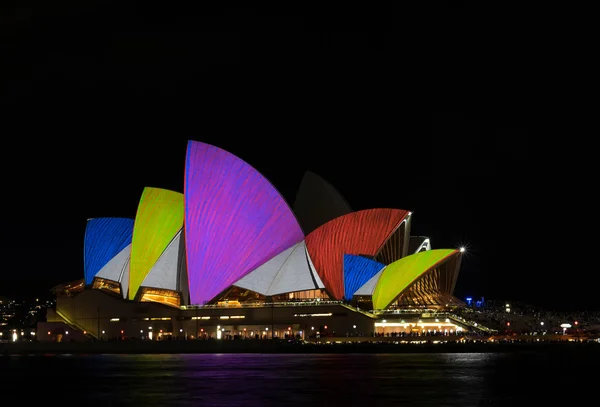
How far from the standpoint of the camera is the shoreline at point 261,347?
213 ft

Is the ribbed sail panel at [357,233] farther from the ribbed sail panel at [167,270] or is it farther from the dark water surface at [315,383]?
the dark water surface at [315,383]

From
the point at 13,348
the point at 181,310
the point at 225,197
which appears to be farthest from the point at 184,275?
the point at 13,348

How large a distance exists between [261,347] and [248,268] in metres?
7.79

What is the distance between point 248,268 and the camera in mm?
76250

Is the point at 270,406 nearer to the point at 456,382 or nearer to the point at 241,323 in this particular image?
the point at 456,382

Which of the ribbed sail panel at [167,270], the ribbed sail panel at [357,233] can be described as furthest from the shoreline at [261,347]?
the ribbed sail panel at [357,233]

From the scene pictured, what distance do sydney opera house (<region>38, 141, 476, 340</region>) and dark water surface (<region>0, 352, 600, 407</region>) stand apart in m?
23.6

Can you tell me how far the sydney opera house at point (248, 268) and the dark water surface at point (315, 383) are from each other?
2356 cm

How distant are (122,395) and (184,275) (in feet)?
154

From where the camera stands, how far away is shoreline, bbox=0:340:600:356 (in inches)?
2552

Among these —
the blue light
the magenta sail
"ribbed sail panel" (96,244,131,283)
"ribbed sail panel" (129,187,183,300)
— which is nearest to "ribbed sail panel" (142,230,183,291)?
"ribbed sail panel" (129,187,183,300)

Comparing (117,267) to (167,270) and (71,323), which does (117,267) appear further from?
(71,323)

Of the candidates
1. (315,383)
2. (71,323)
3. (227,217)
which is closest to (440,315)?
(227,217)

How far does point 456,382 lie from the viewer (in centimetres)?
3575
